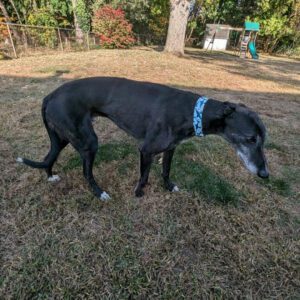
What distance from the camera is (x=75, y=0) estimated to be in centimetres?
1702

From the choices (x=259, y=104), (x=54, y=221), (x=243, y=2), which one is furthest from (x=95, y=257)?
(x=243, y=2)

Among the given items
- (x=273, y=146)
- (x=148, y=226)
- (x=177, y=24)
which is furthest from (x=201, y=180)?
(x=177, y=24)

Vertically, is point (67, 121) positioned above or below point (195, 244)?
above

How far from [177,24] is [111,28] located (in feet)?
15.4

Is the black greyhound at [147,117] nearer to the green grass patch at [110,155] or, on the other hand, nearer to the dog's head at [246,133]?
the dog's head at [246,133]

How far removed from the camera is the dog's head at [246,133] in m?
2.16

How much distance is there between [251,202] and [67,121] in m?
2.24

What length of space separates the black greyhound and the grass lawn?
18.0 inches

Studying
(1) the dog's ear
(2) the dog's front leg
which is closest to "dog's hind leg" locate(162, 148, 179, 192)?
(2) the dog's front leg

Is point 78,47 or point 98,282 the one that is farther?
point 78,47

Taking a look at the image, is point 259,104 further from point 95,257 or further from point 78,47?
point 78,47

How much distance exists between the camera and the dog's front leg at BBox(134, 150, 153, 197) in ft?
8.15

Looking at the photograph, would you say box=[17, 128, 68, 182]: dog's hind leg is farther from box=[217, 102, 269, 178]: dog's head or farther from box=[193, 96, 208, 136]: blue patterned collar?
box=[217, 102, 269, 178]: dog's head

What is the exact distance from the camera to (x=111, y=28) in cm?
1502
